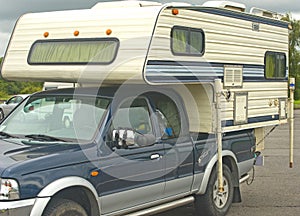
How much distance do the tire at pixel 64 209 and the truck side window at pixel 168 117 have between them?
63.8 inches

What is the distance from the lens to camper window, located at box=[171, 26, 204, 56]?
7430 millimetres

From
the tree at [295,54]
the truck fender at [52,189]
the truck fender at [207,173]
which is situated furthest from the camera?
the tree at [295,54]

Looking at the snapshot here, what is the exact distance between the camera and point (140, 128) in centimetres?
710

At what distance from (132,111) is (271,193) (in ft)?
12.9

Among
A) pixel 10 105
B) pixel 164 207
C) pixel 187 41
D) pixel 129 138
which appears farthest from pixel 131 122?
pixel 10 105

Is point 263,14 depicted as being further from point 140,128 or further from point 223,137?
point 140,128

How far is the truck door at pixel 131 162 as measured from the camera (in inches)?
252

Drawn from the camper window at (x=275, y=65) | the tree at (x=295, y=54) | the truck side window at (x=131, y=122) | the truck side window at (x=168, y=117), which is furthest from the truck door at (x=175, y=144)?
the tree at (x=295, y=54)

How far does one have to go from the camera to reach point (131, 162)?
21.8 ft

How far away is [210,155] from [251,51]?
2003 mm

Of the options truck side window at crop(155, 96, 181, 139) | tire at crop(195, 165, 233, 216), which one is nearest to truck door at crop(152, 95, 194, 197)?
truck side window at crop(155, 96, 181, 139)

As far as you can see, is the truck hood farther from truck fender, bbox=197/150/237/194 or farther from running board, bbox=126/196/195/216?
truck fender, bbox=197/150/237/194

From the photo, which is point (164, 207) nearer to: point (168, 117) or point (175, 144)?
point (175, 144)

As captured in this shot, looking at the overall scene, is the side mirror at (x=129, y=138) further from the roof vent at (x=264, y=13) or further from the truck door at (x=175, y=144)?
the roof vent at (x=264, y=13)
